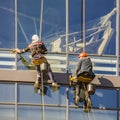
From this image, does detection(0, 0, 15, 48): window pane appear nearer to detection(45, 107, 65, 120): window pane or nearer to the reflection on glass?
detection(45, 107, 65, 120): window pane

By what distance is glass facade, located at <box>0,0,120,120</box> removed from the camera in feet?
76.2

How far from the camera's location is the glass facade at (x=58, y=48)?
23219 mm

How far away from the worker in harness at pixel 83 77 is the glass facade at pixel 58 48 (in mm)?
200

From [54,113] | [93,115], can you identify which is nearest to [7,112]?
[54,113]

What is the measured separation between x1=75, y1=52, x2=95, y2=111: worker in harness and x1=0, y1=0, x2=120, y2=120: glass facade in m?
0.20

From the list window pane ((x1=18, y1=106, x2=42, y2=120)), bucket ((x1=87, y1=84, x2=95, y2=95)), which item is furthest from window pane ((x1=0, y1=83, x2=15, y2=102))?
bucket ((x1=87, y1=84, x2=95, y2=95))

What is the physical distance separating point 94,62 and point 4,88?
246 centimetres

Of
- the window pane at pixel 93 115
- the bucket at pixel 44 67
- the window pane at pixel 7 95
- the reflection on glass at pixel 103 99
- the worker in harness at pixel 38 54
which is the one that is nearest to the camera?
the worker in harness at pixel 38 54

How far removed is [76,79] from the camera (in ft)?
76.2

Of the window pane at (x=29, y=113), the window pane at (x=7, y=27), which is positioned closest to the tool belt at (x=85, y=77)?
the window pane at (x=29, y=113)

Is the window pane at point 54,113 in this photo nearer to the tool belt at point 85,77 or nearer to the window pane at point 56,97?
the window pane at point 56,97

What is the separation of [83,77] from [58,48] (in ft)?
3.76

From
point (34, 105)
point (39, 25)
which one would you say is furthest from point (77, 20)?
point (34, 105)

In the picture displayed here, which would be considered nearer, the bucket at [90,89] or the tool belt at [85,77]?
the tool belt at [85,77]
